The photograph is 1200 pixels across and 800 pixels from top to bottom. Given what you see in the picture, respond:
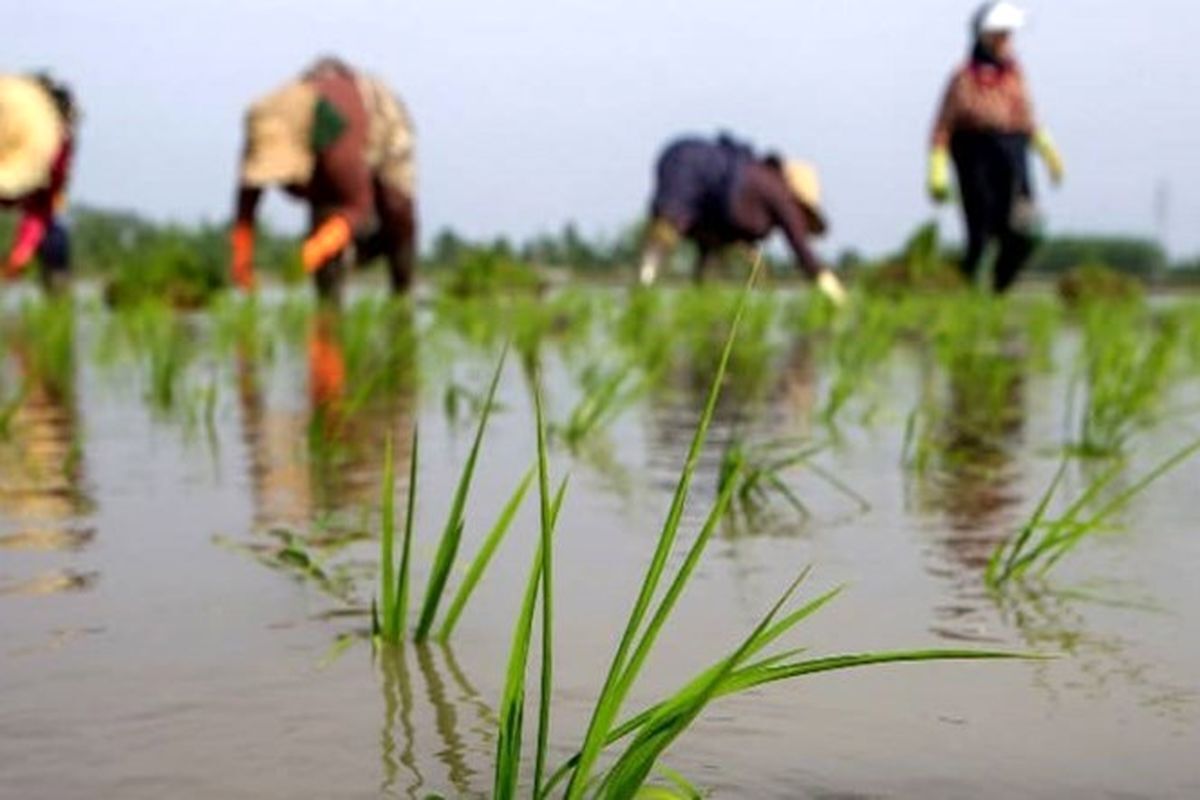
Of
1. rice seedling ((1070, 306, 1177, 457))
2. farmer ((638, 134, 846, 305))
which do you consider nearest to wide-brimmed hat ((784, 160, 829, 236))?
farmer ((638, 134, 846, 305))

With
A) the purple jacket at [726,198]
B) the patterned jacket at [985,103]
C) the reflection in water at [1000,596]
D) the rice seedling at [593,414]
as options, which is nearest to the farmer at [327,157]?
the purple jacket at [726,198]

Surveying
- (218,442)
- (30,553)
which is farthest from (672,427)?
(30,553)

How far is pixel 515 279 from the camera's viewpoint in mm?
13531

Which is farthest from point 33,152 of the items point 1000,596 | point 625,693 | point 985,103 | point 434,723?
point 625,693

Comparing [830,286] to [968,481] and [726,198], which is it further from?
[968,481]

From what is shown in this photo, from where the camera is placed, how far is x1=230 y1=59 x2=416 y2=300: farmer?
846cm

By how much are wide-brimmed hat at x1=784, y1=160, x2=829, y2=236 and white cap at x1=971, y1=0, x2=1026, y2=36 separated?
5.46ft

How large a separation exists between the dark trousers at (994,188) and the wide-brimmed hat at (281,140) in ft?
9.84

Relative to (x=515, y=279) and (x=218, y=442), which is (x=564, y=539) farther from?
(x=515, y=279)

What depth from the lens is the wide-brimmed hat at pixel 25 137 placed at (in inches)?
364

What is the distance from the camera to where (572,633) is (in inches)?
66.2

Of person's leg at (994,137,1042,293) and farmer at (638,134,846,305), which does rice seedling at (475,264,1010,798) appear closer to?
person's leg at (994,137,1042,293)

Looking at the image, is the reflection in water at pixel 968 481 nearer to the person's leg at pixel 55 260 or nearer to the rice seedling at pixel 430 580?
the rice seedling at pixel 430 580

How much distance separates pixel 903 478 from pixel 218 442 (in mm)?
1063
